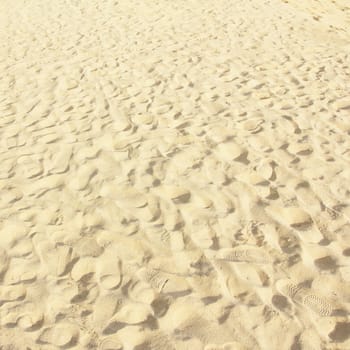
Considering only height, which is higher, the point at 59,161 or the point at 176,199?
the point at 59,161

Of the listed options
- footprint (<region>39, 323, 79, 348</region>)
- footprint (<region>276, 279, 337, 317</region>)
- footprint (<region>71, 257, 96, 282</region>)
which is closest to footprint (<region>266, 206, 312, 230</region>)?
footprint (<region>276, 279, 337, 317</region>)

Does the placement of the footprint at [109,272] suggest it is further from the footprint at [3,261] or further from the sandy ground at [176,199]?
the footprint at [3,261]

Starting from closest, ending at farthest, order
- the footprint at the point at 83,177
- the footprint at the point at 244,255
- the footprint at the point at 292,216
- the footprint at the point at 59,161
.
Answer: the footprint at the point at 244,255
the footprint at the point at 292,216
the footprint at the point at 83,177
the footprint at the point at 59,161

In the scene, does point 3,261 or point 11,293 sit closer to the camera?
point 11,293

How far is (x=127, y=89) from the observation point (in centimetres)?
457

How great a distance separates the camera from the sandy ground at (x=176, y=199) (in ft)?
7.09

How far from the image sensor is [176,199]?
2.91 m

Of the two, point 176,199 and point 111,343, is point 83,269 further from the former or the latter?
point 176,199

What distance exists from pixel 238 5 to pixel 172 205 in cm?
578

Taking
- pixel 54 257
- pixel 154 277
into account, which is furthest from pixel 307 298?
pixel 54 257

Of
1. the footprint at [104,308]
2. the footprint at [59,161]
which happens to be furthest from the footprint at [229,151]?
the footprint at [104,308]

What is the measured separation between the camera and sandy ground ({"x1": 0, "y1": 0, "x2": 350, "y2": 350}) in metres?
2.16

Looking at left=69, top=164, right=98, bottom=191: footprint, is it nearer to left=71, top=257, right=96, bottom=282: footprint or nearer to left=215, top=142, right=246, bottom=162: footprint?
left=71, top=257, right=96, bottom=282: footprint

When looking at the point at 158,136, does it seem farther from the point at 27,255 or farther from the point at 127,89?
the point at 27,255
